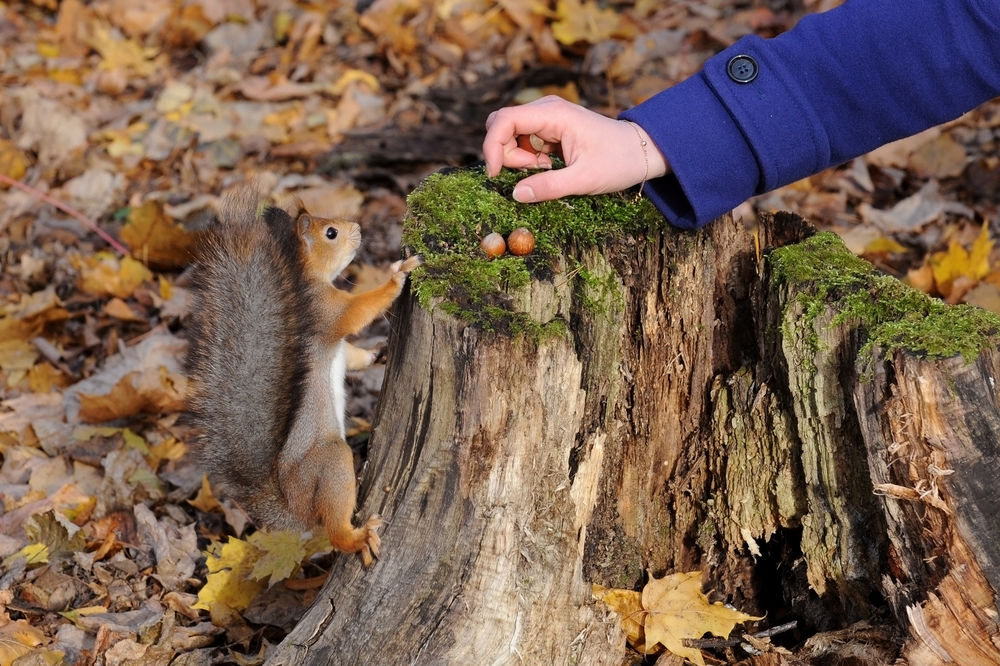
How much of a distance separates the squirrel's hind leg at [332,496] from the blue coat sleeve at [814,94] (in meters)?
0.97

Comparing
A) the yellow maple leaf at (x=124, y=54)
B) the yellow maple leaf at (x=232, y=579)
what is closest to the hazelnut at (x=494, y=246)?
the yellow maple leaf at (x=232, y=579)

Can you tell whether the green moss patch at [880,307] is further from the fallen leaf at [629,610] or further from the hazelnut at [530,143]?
the fallen leaf at [629,610]

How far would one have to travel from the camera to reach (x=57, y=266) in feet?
12.8

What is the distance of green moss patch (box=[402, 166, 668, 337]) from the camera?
1.87 metres

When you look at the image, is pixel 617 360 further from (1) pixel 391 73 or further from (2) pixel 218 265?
(1) pixel 391 73

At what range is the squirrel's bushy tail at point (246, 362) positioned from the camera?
2219 mm

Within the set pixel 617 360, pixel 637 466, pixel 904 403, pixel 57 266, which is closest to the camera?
pixel 904 403

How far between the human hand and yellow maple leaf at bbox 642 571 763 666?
36.7 inches

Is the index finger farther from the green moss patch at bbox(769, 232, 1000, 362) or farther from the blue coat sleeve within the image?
the green moss patch at bbox(769, 232, 1000, 362)

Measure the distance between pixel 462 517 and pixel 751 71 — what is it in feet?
3.69

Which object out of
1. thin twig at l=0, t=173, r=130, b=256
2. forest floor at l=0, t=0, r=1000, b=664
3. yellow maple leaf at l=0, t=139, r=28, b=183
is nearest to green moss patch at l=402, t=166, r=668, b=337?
forest floor at l=0, t=0, r=1000, b=664

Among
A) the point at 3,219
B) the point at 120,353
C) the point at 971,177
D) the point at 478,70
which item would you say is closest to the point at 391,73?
the point at 478,70

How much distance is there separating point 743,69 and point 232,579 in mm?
1797

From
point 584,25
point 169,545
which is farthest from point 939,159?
point 169,545
